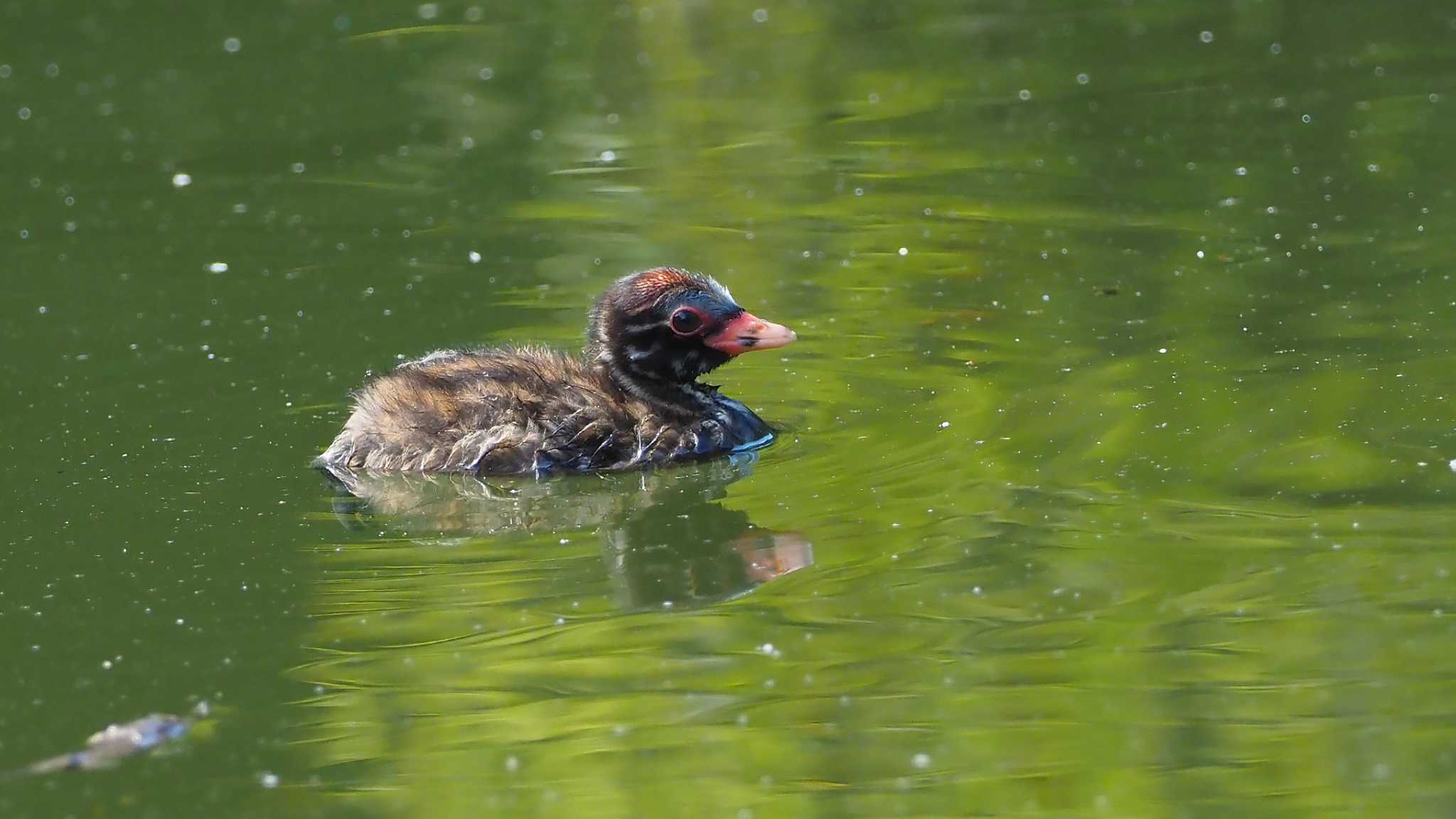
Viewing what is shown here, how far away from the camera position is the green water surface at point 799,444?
6.27m

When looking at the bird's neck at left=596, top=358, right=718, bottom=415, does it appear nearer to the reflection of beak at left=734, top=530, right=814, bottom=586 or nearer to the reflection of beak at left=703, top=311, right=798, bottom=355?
the reflection of beak at left=703, top=311, right=798, bottom=355

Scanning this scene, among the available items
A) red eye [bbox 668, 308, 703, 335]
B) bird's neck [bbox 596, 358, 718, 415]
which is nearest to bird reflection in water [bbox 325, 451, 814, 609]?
bird's neck [bbox 596, 358, 718, 415]

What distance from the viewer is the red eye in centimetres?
947

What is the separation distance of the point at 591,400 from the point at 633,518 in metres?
0.85

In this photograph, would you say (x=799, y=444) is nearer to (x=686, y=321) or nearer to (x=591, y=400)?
(x=686, y=321)

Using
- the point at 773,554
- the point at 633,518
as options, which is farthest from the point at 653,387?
the point at 773,554

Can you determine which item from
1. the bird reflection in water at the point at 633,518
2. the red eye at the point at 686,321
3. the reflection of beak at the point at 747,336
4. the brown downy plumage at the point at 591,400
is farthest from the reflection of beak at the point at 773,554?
the red eye at the point at 686,321

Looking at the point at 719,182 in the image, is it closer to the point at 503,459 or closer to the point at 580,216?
the point at 580,216

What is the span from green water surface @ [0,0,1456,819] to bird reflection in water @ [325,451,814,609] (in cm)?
3

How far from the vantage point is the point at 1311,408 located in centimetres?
884

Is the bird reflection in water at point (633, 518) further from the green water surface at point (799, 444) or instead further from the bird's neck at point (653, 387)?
the bird's neck at point (653, 387)

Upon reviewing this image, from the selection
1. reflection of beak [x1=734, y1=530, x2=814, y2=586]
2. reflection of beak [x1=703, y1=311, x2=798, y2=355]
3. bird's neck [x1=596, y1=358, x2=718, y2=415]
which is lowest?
reflection of beak [x1=734, y1=530, x2=814, y2=586]

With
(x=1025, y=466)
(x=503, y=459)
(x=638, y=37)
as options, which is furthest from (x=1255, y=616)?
(x=638, y=37)

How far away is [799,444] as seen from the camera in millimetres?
9148
